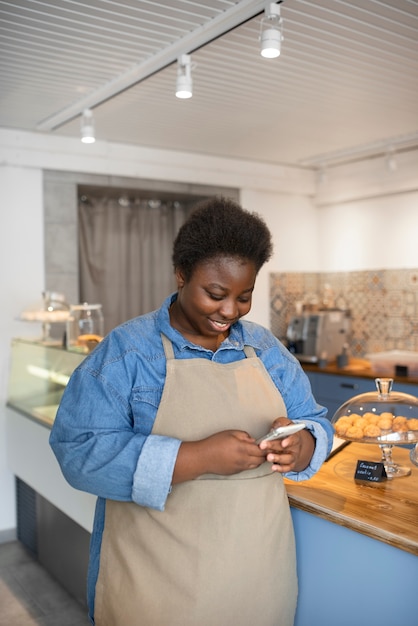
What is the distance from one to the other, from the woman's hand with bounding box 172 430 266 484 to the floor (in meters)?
2.06

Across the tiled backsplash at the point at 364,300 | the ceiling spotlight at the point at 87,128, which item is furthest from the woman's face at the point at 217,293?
the tiled backsplash at the point at 364,300

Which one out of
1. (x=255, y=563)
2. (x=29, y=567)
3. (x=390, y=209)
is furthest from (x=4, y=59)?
(x=390, y=209)

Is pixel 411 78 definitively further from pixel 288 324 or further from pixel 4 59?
pixel 288 324

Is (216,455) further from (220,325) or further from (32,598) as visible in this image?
(32,598)

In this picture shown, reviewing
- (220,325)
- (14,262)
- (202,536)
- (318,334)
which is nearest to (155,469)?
(202,536)

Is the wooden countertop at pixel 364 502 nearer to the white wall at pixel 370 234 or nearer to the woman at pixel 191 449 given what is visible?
the woman at pixel 191 449

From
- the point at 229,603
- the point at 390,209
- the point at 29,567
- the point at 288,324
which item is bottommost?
the point at 29,567

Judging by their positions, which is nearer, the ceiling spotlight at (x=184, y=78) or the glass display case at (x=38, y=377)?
the ceiling spotlight at (x=184, y=78)

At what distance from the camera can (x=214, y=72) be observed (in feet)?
9.66

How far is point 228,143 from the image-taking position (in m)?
4.34

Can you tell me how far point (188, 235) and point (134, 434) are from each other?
1.50ft

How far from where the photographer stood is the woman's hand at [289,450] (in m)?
1.37

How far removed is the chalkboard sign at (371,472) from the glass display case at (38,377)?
5.02 ft

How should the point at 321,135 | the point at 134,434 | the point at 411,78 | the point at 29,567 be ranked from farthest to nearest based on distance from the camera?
1. the point at 321,135
2. the point at 29,567
3. the point at 411,78
4. the point at 134,434
